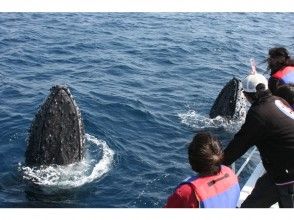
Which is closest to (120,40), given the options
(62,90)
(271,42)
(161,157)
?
(271,42)

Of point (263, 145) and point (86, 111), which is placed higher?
point (263, 145)

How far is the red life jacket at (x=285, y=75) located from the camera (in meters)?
7.58

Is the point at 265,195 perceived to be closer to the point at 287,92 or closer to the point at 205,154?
the point at 287,92

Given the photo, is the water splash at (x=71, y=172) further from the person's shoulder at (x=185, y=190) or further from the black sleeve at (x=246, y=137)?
the person's shoulder at (x=185, y=190)

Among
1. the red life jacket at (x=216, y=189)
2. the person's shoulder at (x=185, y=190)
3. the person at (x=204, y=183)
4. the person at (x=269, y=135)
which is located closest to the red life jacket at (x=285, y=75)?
the person at (x=269, y=135)

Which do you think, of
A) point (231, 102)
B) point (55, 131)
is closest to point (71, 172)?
point (55, 131)

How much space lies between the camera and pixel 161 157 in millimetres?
12172

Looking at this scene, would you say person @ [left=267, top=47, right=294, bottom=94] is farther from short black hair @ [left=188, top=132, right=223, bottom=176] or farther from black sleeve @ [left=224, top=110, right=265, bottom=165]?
short black hair @ [left=188, top=132, right=223, bottom=176]

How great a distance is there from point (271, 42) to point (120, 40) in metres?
8.21

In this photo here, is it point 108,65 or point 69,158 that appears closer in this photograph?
point 69,158

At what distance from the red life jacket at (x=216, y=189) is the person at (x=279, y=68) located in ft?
9.38

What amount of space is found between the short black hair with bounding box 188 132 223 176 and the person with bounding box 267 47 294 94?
302 centimetres
